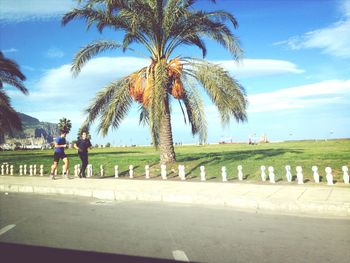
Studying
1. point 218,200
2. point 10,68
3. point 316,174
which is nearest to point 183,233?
point 218,200

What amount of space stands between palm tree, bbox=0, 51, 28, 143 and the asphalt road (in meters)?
15.9

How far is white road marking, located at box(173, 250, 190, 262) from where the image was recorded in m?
4.08

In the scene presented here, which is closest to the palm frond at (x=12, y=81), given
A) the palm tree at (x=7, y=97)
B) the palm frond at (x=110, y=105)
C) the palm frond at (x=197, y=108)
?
the palm tree at (x=7, y=97)

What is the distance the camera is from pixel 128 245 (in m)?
4.69

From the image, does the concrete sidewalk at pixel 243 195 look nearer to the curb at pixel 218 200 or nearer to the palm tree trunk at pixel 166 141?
the curb at pixel 218 200

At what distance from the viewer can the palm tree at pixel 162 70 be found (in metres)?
13.6

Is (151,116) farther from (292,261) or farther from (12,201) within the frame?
(292,261)

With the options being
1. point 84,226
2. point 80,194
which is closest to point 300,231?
point 84,226

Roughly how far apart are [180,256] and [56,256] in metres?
1.62

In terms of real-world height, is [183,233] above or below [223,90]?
below

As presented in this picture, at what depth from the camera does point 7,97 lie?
2217 centimetres

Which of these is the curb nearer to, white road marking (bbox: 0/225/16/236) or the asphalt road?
the asphalt road

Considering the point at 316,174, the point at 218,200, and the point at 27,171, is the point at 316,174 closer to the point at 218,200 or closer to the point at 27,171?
the point at 218,200

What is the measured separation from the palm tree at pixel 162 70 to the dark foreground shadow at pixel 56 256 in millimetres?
8675
